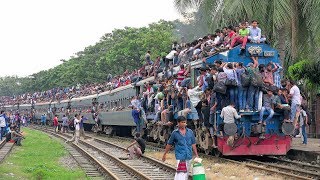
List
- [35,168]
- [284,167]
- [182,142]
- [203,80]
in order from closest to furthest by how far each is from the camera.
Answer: [182,142] → [284,167] → [203,80] → [35,168]

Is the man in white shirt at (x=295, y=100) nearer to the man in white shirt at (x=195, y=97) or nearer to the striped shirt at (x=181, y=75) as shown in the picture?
the man in white shirt at (x=195, y=97)

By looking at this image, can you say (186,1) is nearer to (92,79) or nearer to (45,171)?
(45,171)

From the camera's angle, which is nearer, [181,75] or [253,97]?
[253,97]

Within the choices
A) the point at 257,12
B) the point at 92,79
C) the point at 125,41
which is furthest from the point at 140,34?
the point at 257,12

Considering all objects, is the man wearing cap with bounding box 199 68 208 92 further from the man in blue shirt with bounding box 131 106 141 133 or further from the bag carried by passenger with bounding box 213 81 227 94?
the man in blue shirt with bounding box 131 106 141 133

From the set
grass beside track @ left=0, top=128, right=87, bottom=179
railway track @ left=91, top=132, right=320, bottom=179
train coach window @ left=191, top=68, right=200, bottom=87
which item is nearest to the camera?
railway track @ left=91, top=132, right=320, bottom=179

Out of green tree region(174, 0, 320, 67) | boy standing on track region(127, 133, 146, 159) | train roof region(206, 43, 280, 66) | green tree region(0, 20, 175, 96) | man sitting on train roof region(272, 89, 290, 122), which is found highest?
green tree region(0, 20, 175, 96)

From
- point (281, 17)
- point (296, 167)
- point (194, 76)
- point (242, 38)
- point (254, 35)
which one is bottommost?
point (296, 167)

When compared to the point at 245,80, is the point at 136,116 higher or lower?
lower

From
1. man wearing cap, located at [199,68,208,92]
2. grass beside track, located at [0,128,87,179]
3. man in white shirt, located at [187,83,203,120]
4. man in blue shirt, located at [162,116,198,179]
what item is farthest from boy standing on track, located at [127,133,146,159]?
man in blue shirt, located at [162,116,198,179]

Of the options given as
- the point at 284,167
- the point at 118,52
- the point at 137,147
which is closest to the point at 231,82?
the point at 284,167

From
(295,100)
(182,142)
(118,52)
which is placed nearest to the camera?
(182,142)

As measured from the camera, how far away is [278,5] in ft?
67.7

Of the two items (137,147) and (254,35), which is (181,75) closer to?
(137,147)
